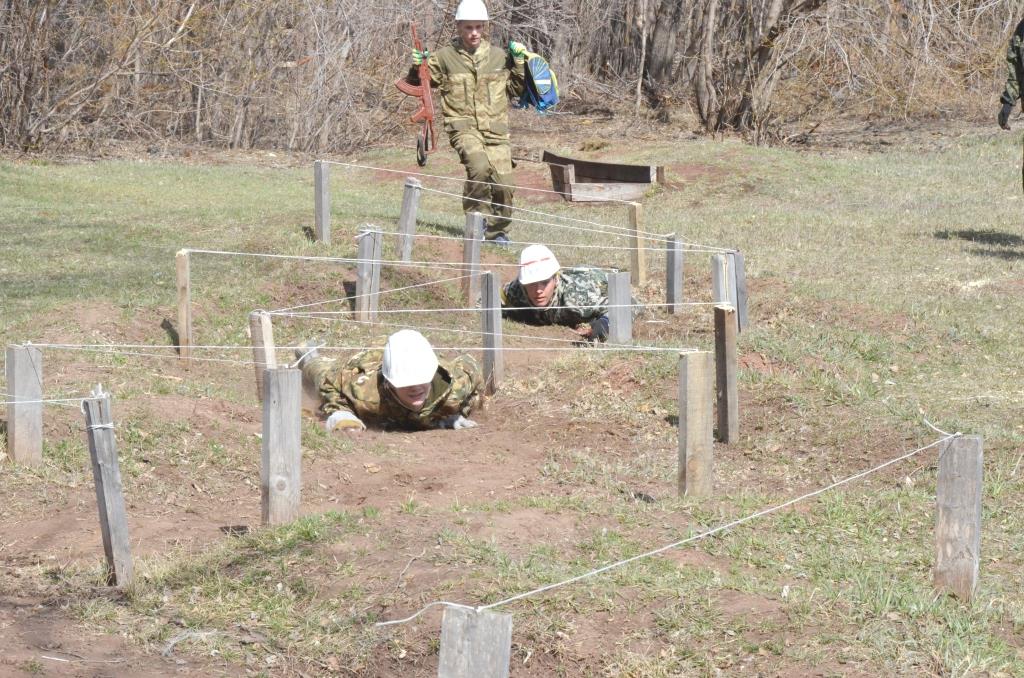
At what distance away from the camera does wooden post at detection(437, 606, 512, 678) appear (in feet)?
10.6

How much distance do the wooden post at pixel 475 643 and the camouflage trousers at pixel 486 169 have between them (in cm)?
929

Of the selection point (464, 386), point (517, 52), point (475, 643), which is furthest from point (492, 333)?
point (475, 643)

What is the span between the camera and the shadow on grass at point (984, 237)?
1372 cm

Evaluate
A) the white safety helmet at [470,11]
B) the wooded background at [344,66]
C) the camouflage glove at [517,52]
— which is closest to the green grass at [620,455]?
the camouflage glove at [517,52]

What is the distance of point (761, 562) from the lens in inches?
223

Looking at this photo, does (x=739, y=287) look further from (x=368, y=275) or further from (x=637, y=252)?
(x=368, y=275)

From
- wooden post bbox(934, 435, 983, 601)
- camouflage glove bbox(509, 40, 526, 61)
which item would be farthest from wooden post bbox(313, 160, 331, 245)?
wooden post bbox(934, 435, 983, 601)

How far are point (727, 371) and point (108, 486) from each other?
161 inches

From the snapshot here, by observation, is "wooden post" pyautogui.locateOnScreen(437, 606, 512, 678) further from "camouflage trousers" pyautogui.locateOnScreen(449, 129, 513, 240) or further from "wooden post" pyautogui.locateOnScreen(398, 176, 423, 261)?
"camouflage trousers" pyautogui.locateOnScreen(449, 129, 513, 240)

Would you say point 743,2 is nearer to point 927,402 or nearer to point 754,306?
point 754,306

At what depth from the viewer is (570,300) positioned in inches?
417

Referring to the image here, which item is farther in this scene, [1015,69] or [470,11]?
[1015,69]

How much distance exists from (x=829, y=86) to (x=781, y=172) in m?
5.74

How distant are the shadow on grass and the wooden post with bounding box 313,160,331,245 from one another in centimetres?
665
